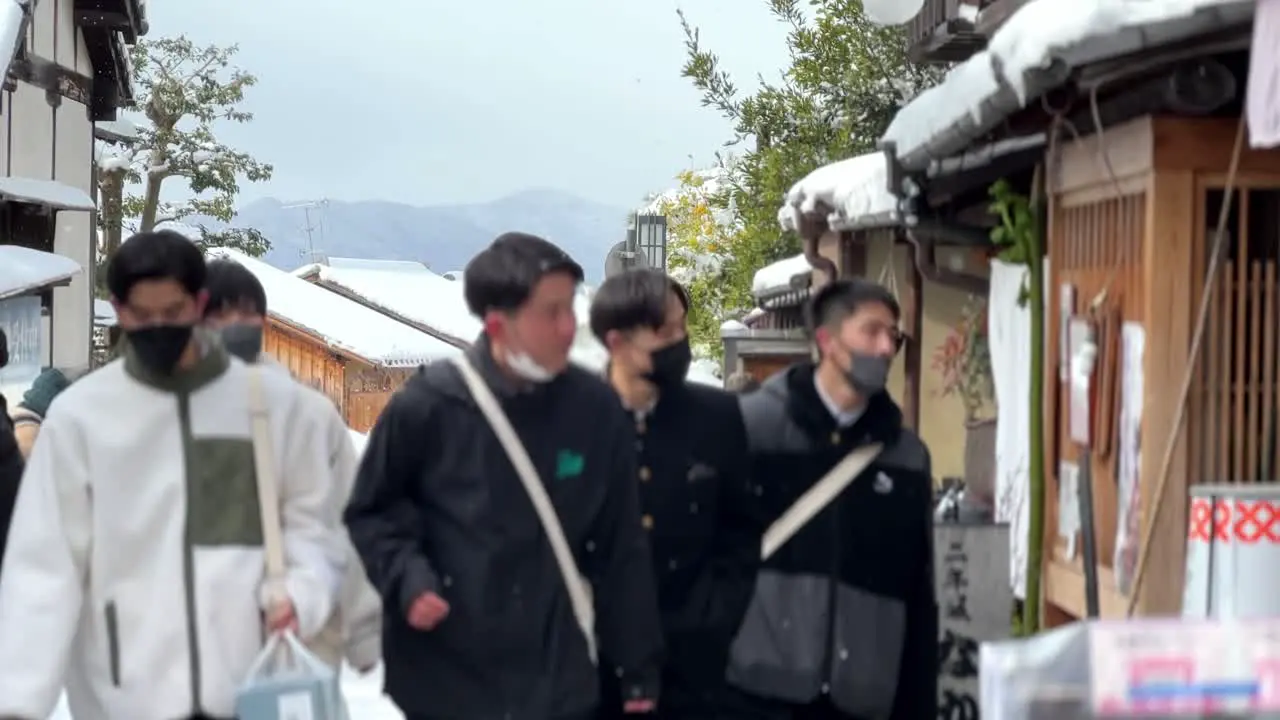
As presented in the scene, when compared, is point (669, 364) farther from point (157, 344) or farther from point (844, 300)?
point (157, 344)

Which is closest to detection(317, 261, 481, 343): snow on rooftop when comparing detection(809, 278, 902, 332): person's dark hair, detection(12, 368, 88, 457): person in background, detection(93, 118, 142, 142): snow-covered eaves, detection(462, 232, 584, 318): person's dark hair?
detection(93, 118, 142, 142): snow-covered eaves

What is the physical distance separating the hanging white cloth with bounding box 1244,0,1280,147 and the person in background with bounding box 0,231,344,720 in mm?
2872

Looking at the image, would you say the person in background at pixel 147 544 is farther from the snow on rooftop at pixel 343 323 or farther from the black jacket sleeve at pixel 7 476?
the snow on rooftop at pixel 343 323

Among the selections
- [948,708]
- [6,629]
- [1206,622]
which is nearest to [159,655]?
[6,629]

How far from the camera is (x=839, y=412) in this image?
5.08 metres

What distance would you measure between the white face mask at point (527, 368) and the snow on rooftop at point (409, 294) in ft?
127

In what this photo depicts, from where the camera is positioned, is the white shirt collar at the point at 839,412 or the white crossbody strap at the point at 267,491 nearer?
the white crossbody strap at the point at 267,491

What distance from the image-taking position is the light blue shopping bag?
13.6ft

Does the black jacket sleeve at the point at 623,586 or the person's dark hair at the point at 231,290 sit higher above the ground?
the person's dark hair at the point at 231,290

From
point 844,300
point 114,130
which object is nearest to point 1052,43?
point 844,300

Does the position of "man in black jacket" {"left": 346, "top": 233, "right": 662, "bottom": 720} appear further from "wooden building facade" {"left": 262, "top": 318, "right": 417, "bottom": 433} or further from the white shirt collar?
"wooden building facade" {"left": 262, "top": 318, "right": 417, "bottom": 433}

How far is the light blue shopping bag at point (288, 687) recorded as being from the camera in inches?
164

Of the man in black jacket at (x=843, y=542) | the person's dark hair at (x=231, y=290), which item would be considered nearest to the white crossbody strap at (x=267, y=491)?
the person's dark hair at (x=231, y=290)

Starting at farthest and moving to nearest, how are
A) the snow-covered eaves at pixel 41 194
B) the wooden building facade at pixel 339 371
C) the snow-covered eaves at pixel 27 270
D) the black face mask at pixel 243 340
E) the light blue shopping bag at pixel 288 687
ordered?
the wooden building facade at pixel 339 371 < the snow-covered eaves at pixel 41 194 < the snow-covered eaves at pixel 27 270 < the black face mask at pixel 243 340 < the light blue shopping bag at pixel 288 687
